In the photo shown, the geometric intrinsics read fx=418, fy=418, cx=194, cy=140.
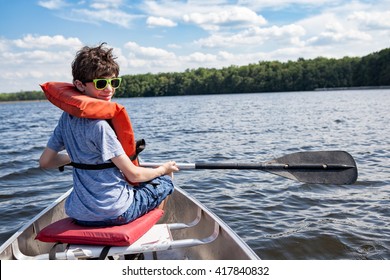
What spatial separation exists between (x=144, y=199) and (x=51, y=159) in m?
0.86

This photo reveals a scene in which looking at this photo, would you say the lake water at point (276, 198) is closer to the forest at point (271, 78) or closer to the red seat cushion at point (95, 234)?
the red seat cushion at point (95, 234)

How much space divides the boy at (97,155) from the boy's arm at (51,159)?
25cm

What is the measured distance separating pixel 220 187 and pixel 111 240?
541cm

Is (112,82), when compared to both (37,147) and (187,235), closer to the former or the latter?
(187,235)

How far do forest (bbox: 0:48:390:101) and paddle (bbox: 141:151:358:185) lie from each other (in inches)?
3259

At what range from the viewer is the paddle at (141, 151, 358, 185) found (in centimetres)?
478

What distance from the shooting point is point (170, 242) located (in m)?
3.32

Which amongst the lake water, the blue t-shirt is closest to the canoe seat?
the blue t-shirt

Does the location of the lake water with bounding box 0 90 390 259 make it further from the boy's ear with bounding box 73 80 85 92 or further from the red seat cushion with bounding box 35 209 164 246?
the boy's ear with bounding box 73 80 85 92

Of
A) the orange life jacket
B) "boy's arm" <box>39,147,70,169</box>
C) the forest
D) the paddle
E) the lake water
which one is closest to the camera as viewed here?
the orange life jacket

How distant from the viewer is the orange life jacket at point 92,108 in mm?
3018

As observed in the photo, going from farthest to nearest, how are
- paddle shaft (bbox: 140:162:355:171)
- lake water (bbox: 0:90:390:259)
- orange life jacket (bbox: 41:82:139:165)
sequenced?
lake water (bbox: 0:90:390:259)
paddle shaft (bbox: 140:162:355:171)
orange life jacket (bbox: 41:82:139:165)

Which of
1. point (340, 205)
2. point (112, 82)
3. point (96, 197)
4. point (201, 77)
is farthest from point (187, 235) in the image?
point (201, 77)

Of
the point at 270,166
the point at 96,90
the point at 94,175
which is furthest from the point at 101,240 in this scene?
the point at 270,166
